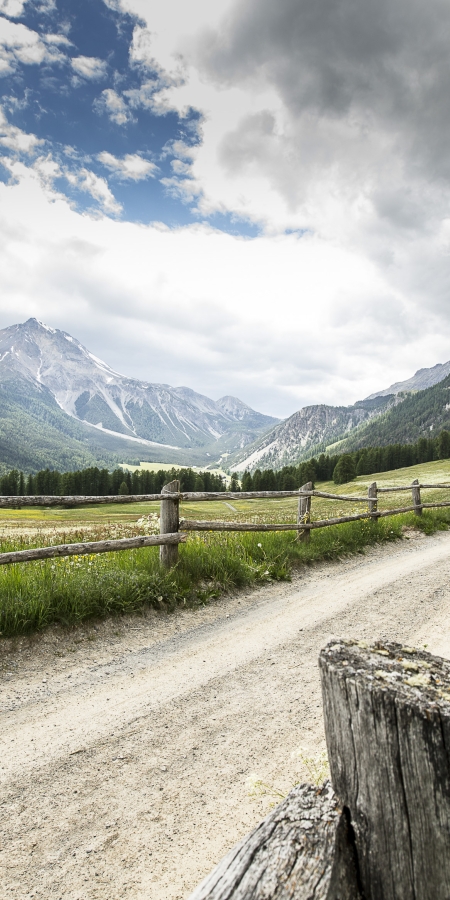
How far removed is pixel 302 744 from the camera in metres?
3.59

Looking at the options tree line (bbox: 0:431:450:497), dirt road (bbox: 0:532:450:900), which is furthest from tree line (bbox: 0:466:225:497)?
dirt road (bbox: 0:532:450:900)

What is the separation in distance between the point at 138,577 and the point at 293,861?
231 inches

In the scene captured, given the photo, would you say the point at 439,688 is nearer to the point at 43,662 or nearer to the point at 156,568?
the point at 43,662

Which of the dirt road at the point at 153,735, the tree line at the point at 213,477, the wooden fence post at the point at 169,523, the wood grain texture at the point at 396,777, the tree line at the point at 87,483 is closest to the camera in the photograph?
the wood grain texture at the point at 396,777

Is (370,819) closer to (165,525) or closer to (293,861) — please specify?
(293,861)

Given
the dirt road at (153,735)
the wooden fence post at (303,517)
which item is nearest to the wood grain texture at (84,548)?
the dirt road at (153,735)

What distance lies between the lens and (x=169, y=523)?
26.6ft

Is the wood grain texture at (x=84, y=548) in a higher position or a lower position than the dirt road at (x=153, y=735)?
higher

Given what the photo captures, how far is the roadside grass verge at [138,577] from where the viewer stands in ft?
19.1

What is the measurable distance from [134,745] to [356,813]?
2657mm

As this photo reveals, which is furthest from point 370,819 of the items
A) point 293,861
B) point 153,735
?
point 153,735

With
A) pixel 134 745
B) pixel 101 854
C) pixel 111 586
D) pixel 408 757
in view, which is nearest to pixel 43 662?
pixel 111 586

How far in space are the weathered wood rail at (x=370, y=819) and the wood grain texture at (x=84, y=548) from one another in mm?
5109

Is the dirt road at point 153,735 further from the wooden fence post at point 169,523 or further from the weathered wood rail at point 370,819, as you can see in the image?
the weathered wood rail at point 370,819
